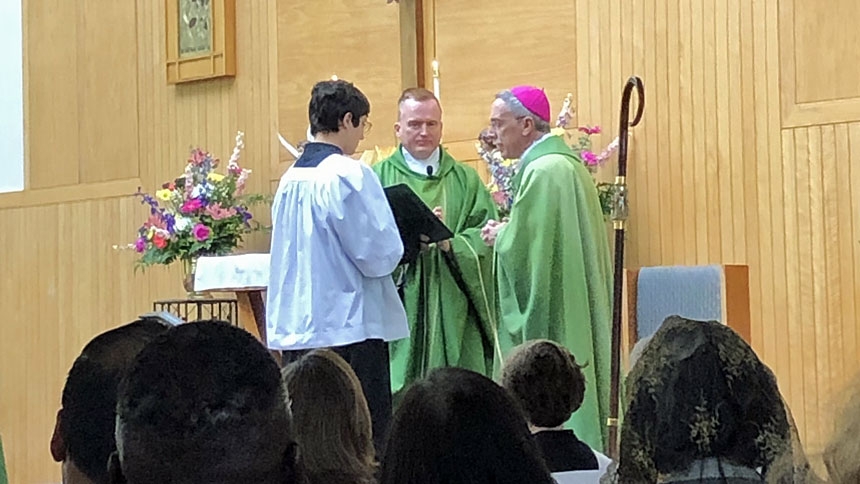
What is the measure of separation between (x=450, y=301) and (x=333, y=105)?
1.19 m

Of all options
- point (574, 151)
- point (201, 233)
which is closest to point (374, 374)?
point (574, 151)

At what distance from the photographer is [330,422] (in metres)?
2.79

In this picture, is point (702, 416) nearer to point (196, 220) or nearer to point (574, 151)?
point (574, 151)

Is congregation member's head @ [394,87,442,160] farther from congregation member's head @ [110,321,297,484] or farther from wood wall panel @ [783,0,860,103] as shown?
congregation member's head @ [110,321,297,484]

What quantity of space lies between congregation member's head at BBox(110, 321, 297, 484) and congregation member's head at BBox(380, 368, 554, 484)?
0.94 feet

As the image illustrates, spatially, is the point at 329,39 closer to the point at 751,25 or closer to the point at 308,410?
the point at 751,25

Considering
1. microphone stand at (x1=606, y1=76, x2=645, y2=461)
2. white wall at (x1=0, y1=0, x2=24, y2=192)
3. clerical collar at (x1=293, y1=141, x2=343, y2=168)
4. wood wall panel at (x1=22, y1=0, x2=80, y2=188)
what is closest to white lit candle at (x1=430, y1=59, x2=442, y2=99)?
clerical collar at (x1=293, y1=141, x2=343, y2=168)

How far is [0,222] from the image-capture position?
9.81 m

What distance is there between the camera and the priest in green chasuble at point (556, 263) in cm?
571

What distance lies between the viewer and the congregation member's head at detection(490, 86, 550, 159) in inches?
232

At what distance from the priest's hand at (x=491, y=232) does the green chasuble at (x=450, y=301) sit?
0.05m

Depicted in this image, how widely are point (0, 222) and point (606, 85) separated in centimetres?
499

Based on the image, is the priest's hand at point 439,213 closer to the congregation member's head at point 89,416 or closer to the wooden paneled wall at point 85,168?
the wooden paneled wall at point 85,168

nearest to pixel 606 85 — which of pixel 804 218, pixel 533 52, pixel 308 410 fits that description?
pixel 533 52
